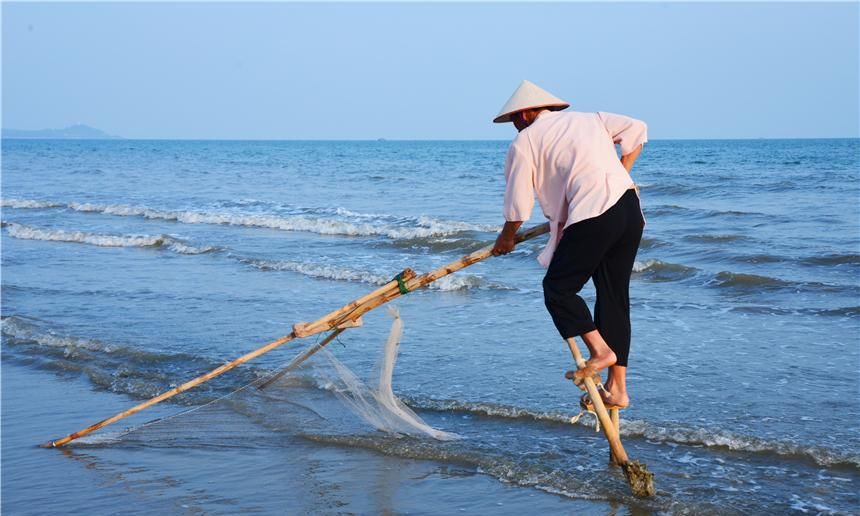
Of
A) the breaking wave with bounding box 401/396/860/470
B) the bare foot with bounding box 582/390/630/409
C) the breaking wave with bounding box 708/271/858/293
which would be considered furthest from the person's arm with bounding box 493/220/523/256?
the breaking wave with bounding box 708/271/858/293

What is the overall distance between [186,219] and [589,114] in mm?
15895

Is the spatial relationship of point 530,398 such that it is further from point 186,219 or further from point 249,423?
point 186,219

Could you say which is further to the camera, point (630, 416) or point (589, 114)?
point (630, 416)

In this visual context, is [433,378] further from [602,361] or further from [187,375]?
[602,361]

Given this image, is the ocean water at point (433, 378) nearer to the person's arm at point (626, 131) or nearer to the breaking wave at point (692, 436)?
the breaking wave at point (692, 436)

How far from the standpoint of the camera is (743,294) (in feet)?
30.5

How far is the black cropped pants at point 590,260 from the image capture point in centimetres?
374

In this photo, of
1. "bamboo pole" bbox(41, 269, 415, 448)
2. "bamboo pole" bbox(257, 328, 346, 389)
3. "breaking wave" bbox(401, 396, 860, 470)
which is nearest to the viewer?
"breaking wave" bbox(401, 396, 860, 470)

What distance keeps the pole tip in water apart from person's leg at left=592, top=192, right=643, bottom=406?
28 cm

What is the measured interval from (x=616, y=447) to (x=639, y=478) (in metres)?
0.18

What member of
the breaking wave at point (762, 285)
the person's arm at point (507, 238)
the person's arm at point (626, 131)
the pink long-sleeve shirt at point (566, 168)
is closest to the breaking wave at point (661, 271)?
the breaking wave at point (762, 285)

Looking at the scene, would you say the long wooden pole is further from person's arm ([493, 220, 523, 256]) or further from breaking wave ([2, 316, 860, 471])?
breaking wave ([2, 316, 860, 471])

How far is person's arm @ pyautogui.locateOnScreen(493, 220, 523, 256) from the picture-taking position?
387cm

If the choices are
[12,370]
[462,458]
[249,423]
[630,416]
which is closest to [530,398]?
[630,416]
